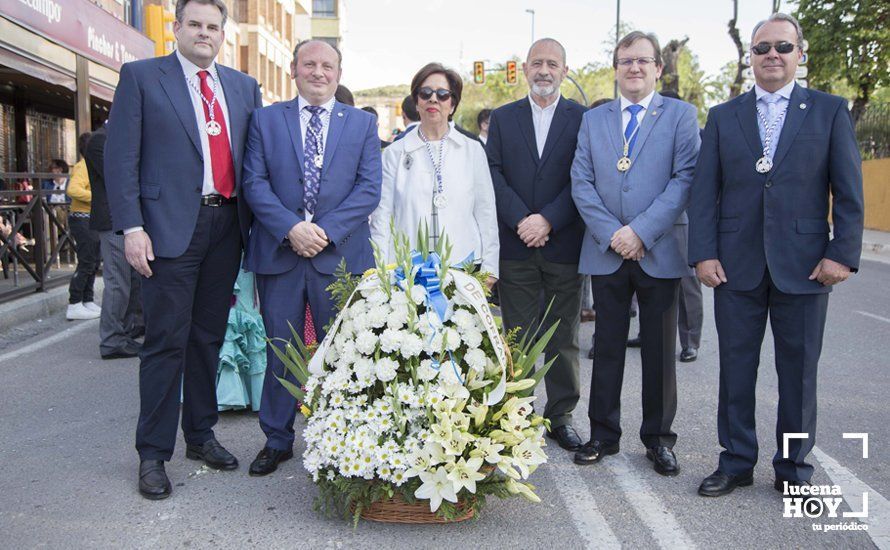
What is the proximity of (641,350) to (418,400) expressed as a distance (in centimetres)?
151

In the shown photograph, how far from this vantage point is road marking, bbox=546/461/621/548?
354 cm

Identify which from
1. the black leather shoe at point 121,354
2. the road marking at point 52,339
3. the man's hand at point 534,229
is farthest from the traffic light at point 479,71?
the man's hand at point 534,229

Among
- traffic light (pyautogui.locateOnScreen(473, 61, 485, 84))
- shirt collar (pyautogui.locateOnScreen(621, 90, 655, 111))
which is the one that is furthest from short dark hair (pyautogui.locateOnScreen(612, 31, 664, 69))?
traffic light (pyautogui.locateOnScreen(473, 61, 485, 84))

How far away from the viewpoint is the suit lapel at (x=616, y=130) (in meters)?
4.52

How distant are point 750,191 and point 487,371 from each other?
1.58 meters

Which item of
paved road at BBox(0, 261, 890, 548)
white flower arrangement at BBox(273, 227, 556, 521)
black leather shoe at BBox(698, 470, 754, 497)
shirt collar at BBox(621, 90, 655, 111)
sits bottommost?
paved road at BBox(0, 261, 890, 548)

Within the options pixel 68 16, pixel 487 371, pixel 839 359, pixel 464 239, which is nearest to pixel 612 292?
pixel 464 239

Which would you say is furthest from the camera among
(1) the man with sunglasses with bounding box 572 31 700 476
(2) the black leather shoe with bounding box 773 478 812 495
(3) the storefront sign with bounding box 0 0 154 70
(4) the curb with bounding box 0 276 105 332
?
(3) the storefront sign with bounding box 0 0 154 70

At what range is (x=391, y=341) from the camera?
3.62 m

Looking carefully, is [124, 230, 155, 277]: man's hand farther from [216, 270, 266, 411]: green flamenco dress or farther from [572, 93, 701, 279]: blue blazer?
[572, 93, 701, 279]: blue blazer

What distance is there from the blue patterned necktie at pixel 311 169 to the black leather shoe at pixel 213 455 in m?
1.37

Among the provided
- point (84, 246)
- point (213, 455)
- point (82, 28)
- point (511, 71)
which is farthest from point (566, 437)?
point (511, 71)

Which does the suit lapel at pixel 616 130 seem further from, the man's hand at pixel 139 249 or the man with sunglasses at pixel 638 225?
the man's hand at pixel 139 249

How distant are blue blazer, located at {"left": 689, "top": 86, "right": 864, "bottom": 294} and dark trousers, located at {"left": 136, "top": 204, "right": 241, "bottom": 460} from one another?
96.2 inches
